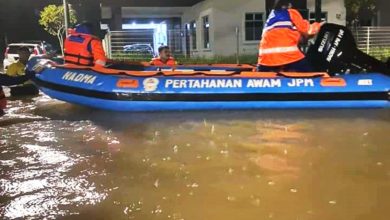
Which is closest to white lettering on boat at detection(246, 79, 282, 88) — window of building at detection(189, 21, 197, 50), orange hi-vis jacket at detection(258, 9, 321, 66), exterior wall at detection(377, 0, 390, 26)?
orange hi-vis jacket at detection(258, 9, 321, 66)

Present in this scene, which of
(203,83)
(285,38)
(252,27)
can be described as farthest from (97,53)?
(252,27)

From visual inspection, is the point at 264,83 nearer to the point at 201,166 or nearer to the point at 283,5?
the point at 283,5

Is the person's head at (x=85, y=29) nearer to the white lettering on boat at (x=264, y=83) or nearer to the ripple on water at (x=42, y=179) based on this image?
the ripple on water at (x=42, y=179)

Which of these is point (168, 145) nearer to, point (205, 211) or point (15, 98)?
point (205, 211)

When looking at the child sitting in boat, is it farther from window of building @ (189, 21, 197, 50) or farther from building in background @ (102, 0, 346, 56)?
window of building @ (189, 21, 197, 50)

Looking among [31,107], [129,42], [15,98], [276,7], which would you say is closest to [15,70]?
[15,98]

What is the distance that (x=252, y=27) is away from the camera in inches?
800

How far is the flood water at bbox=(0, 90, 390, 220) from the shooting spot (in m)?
→ 3.97

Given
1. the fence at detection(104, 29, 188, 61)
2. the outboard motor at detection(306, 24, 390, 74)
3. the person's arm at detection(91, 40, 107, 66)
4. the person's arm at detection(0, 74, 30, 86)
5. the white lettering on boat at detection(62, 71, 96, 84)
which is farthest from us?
the fence at detection(104, 29, 188, 61)

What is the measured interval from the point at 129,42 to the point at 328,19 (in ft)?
27.6

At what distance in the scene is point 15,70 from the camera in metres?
11.0

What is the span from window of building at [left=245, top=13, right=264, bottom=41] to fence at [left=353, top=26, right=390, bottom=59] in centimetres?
376

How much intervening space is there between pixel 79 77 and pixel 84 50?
811 millimetres

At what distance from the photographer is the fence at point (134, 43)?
56.6 ft
